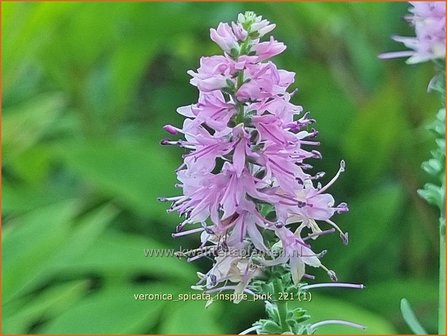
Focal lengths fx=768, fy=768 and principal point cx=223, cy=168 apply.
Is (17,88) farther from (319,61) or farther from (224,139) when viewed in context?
(224,139)

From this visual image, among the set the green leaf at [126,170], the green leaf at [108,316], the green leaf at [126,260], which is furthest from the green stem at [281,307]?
the green leaf at [126,170]

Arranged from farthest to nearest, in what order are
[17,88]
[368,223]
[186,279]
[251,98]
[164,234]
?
[17,88] < [164,234] < [368,223] < [186,279] < [251,98]

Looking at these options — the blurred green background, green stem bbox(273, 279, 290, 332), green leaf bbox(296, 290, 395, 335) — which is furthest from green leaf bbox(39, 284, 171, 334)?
green stem bbox(273, 279, 290, 332)

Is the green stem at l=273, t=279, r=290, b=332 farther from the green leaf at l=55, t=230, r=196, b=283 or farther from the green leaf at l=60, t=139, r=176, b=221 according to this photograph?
the green leaf at l=60, t=139, r=176, b=221

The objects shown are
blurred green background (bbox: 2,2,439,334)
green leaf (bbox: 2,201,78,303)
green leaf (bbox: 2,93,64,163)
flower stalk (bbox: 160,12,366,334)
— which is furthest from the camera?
green leaf (bbox: 2,93,64,163)

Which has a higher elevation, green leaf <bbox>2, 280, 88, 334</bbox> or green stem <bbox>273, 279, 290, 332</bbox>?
green leaf <bbox>2, 280, 88, 334</bbox>

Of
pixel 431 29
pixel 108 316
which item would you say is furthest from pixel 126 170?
pixel 431 29

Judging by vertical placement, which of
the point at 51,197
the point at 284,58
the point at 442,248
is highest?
the point at 284,58

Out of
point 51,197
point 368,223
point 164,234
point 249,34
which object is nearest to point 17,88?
point 51,197

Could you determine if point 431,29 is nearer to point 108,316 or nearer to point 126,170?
point 108,316
